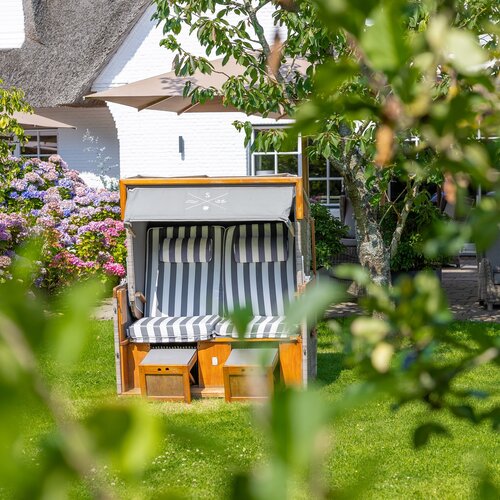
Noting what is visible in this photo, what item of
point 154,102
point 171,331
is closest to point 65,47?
point 154,102

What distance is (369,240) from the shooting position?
8.38 m

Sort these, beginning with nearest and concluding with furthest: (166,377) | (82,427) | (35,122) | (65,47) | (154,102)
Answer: (82,427) → (166,377) → (154,102) → (35,122) → (65,47)

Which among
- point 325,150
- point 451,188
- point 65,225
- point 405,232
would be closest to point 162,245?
point 325,150

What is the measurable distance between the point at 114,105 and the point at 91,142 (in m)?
0.95

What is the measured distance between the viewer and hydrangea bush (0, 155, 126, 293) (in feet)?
33.3

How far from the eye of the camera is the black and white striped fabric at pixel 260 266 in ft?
22.6

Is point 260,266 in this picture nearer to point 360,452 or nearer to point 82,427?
point 360,452

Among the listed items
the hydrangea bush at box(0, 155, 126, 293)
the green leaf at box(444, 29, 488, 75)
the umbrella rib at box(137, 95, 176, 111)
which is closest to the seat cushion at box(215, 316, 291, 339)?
the hydrangea bush at box(0, 155, 126, 293)

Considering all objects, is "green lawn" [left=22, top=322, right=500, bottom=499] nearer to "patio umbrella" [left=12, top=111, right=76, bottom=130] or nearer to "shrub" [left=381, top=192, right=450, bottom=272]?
"shrub" [left=381, top=192, right=450, bottom=272]

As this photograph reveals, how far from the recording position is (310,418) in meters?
0.56

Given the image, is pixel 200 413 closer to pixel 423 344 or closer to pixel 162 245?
pixel 162 245

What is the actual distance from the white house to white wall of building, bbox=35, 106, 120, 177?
15 millimetres

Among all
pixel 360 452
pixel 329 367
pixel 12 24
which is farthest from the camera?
pixel 12 24

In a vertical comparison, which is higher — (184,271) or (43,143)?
(43,143)
